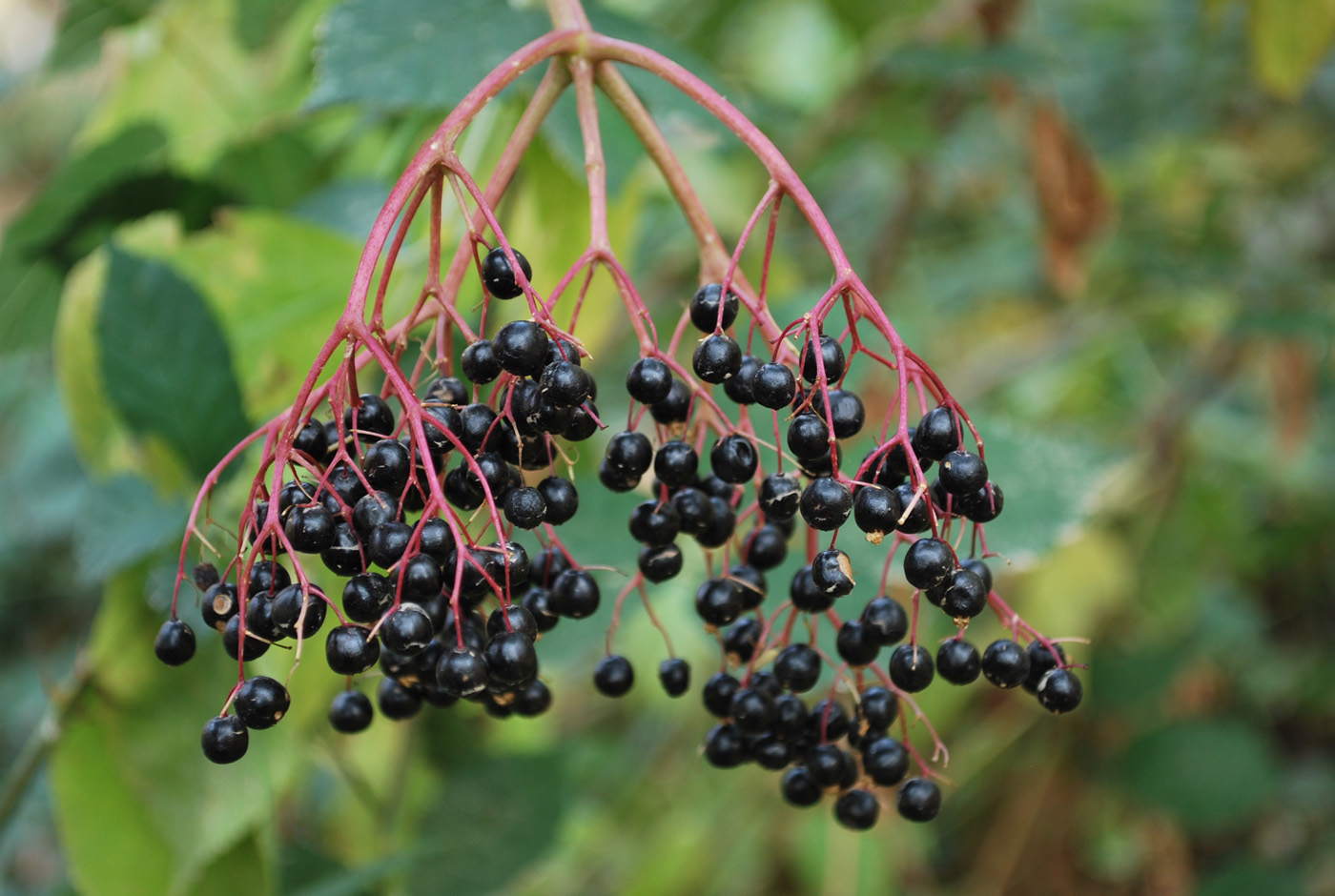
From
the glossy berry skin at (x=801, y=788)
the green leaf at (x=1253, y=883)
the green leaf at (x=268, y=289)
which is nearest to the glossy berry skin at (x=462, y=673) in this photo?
the glossy berry skin at (x=801, y=788)

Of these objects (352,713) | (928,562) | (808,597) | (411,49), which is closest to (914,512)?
(928,562)

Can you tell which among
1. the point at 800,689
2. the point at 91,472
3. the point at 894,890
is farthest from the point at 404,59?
the point at 894,890

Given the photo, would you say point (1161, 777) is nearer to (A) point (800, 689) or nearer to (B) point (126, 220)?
(A) point (800, 689)

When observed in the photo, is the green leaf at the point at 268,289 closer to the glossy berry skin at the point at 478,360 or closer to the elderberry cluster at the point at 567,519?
the elderberry cluster at the point at 567,519

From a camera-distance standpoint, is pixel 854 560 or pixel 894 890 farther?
pixel 894 890

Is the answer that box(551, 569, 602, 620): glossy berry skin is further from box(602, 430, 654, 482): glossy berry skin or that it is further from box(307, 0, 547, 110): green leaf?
box(307, 0, 547, 110): green leaf

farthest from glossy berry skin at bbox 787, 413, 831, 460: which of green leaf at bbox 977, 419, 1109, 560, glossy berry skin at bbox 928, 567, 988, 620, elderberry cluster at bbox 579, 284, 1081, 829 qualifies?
green leaf at bbox 977, 419, 1109, 560
